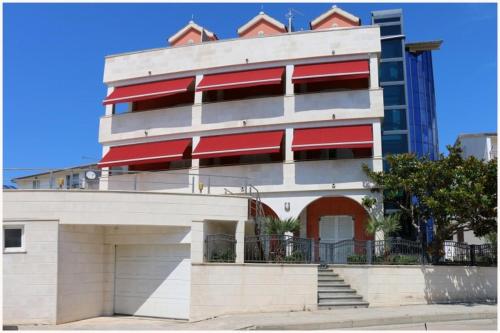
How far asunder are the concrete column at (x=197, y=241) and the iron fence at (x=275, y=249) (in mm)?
1767

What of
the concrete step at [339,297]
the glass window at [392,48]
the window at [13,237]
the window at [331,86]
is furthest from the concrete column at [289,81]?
the window at [13,237]

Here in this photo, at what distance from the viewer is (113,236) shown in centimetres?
2044

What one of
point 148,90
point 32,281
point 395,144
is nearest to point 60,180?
point 32,281

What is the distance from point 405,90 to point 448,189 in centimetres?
1539

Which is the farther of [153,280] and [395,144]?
[395,144]

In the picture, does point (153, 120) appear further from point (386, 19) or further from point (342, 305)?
point (386, 19)

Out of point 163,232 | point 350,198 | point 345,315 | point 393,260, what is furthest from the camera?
point 350,198

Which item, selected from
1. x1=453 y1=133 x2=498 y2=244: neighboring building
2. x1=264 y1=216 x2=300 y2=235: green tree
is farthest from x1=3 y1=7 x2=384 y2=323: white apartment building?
x1=453 y1=133 x2=498 y2=244: neighboring building

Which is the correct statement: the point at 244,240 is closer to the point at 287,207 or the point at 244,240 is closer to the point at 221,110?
the point at 287,207

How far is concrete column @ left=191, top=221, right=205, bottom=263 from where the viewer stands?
758 inches

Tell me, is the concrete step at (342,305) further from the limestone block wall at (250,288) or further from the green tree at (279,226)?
the green tree at (279,226)

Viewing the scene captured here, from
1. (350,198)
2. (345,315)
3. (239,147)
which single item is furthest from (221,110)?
(345,315)

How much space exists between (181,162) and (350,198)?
8.91 meters

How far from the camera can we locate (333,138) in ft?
84.5
